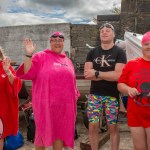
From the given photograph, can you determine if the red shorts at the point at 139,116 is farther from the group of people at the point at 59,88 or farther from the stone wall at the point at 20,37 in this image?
the stone wall at the point at 20,37

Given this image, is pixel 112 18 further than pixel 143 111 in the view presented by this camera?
Yes

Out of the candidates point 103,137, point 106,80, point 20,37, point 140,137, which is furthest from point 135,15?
point 140,137

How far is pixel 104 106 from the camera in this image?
12.5ft

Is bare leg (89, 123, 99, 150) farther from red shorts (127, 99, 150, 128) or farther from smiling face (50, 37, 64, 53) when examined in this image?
smiling face (50, 37, 64, 53)

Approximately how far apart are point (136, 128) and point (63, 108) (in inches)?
39.9

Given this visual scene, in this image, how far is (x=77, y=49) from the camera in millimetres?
9586

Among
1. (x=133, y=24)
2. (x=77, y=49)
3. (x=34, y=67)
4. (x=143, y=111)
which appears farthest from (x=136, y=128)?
(x=77, y=49)

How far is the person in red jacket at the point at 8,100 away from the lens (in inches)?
143

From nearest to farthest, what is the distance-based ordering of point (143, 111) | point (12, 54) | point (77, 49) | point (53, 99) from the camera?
point (143, 111)
point (53, 99)
point (77, 49)
point (12, 54)

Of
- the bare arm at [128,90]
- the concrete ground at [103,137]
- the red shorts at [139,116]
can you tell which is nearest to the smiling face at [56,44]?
the bare arm at [128,90]

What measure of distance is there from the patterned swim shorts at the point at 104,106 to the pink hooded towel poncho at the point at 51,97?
28cm

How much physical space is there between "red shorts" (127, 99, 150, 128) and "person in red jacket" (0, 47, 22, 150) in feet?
5.06

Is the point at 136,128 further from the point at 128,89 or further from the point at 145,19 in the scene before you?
the point at 145,19

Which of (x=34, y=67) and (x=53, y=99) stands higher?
(x=34, y=67)
